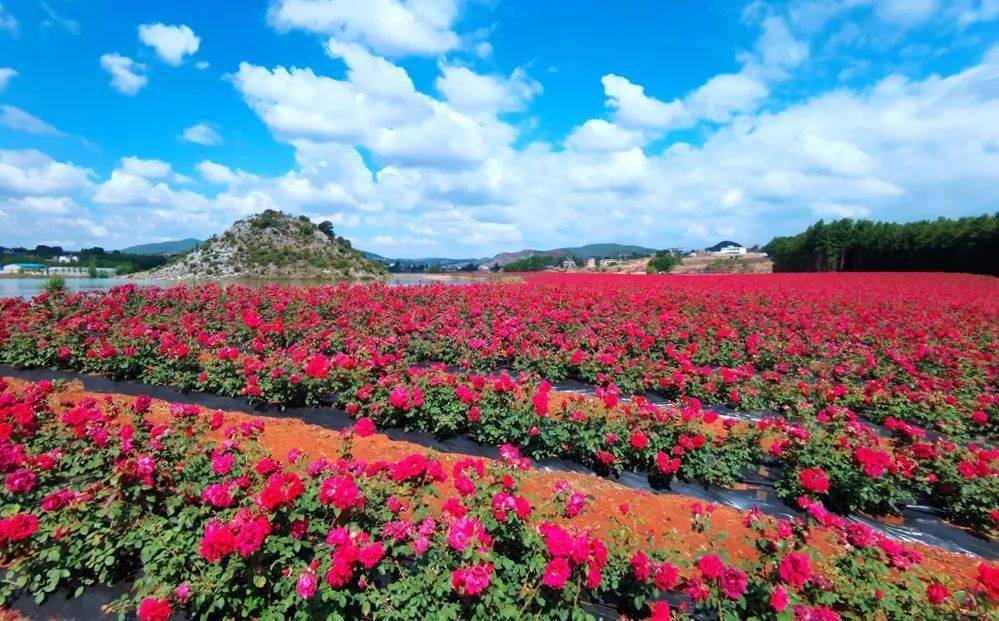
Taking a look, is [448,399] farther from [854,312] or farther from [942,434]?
[854,312]

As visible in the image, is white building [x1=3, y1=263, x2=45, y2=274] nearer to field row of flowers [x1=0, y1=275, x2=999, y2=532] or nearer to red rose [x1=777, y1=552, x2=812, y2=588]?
field row of flowers [x1=0, y1=275, x2=999, y2=532]

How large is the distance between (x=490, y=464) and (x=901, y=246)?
61975 millimetres

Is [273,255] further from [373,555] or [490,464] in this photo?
[373,555]

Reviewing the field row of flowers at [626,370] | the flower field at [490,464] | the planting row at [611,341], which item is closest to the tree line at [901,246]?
the planting row at [611,341]

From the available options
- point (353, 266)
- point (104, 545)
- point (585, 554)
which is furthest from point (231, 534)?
point (353, 266)

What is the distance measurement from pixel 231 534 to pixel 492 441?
3.52 metres

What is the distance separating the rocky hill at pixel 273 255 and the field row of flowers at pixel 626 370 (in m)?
59.3

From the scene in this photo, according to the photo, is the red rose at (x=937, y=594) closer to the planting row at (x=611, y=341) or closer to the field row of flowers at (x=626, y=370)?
the field row of flowers at (x=626, y=370)

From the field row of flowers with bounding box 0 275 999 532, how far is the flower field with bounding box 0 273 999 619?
4cm

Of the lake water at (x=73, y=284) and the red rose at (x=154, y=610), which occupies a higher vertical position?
the lake water at (x=73, y=284)

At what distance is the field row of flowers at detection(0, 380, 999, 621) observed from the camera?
7.75 ft

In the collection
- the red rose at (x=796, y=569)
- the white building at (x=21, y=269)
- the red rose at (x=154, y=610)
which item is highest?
the white building at (x=21, y=269)

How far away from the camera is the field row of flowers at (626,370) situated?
4.60m

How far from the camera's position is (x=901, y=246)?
46969 mm
